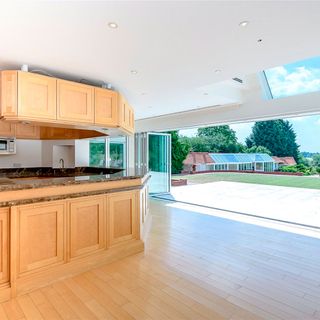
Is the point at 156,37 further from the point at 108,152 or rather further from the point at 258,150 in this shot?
the point at 258,150

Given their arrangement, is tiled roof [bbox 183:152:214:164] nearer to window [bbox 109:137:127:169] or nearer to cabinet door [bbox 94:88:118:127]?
window [bbox 109:137:127:169]

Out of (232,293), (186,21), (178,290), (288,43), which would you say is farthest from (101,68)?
A: (232,293)

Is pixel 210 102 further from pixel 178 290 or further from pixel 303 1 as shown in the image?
pixel 178 290

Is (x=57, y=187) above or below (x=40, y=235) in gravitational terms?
above

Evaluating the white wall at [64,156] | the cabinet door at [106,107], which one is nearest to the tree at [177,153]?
the white wall at [64,156]

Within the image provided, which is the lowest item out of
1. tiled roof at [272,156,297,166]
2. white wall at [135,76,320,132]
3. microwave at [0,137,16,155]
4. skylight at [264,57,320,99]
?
tiled roof at [272,156,297,166]

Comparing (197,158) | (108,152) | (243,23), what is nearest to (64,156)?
(108,152)

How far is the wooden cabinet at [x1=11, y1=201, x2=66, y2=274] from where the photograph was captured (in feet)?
7.59

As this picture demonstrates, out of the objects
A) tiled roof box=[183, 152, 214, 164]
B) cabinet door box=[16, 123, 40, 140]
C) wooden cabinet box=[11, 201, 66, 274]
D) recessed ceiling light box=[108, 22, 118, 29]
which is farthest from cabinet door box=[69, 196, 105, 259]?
tiled roof box=[183, 152, 214, 164]

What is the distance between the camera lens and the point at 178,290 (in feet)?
7.61

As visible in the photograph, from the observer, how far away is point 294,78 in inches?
162

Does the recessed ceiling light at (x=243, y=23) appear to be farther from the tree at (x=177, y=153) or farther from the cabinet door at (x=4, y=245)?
the tree at (x=177, y=153)

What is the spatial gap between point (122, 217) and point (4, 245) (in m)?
1.35

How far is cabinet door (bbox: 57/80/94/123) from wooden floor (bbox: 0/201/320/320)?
1.95 metres
